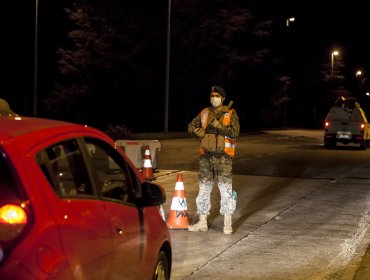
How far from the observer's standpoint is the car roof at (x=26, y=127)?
3814 mm

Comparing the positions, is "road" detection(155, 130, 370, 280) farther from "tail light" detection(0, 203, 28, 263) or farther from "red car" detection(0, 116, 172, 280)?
"tail light" detection(0, 203, 28, 263)

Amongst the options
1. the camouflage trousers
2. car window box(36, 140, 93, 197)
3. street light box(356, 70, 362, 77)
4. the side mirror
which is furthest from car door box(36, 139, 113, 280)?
street light box(356, 70, 362, 77)

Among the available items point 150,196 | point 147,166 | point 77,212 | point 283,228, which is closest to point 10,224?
point 77,212

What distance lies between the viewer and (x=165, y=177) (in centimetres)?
1614

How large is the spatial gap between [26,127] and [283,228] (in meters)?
6.63

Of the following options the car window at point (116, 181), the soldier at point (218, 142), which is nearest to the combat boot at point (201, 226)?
the soldier at point (218, 142)

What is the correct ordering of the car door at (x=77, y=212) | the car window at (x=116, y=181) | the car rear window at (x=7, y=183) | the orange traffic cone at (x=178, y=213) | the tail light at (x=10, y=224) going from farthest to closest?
the orange traffic cone at (x=178, y=213)
the car window at (x=116, y=181)
the car door at (x=77, y=212)
the car rear window at (x=7, y=183)
the tail light at (x=10, y=224)

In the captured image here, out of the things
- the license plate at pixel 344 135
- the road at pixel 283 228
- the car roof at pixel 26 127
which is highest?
the car roof at pixel 26 127

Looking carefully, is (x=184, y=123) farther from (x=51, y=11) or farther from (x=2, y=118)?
(x=2, y=118)

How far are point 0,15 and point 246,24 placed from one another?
19.5 m

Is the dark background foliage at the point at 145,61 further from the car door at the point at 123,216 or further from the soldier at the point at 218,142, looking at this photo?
the car door at the point at 123,216

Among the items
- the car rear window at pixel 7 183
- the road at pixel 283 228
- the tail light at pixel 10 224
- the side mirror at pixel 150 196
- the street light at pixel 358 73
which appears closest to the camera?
the tail light at pixel 10 224

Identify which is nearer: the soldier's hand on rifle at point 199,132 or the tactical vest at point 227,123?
the tactical vest at point 227,123

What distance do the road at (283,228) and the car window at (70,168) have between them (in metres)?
3.01
